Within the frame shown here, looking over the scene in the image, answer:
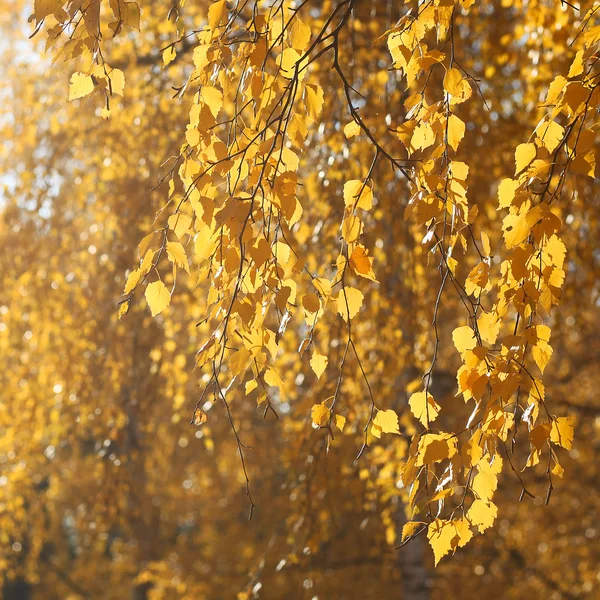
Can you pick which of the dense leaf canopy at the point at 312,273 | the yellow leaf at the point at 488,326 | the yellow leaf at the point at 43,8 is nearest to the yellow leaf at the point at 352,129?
the dense leaf canopy at the point at 312,273

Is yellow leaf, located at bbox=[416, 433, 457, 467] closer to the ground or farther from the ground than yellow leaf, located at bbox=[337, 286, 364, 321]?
closer to the ground

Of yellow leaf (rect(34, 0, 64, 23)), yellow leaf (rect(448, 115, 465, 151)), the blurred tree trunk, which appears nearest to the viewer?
yellow leaf (rect(34, 0, 64, 23))

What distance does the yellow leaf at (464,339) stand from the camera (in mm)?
1174

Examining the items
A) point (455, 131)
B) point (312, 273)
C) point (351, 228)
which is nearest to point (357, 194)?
point (351, 228)

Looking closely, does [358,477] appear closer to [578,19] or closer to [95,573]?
[578,19]

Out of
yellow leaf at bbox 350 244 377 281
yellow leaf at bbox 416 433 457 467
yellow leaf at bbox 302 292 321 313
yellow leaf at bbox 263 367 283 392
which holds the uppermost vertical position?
yellow leaf at bbox 350 244 377 281

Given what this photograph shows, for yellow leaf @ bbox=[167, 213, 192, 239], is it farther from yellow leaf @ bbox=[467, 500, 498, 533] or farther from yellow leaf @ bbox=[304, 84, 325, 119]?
yellow leaf @ bbox=[467, 500, 498, 533]

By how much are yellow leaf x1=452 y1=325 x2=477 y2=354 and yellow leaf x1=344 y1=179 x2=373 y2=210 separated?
228mm

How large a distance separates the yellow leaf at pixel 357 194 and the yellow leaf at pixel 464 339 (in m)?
0.23

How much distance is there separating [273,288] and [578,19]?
1.91 metres

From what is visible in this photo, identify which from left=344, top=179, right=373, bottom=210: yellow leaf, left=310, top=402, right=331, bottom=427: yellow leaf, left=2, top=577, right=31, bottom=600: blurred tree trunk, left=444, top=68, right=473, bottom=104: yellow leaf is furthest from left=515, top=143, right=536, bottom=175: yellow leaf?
left=2, top=577, right=31, bottom=600: blurred tree trunk

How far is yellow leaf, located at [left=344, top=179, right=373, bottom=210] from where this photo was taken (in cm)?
119

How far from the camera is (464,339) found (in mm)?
1179

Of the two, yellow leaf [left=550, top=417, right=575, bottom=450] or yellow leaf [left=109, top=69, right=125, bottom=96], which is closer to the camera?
yellow leaf [left=550, top=417, right=575, bottom=450]
